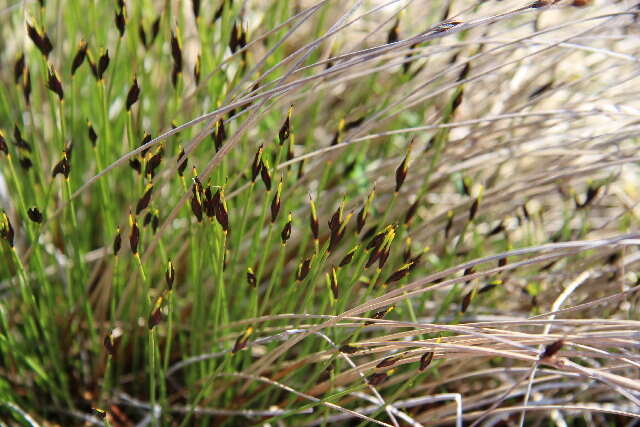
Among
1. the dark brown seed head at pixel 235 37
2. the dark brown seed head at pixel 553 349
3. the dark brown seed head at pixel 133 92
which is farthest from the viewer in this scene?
the dark brown seed head at pixel 235 37

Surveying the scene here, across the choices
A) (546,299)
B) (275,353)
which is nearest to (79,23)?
(275,353)

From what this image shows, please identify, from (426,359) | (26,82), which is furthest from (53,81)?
(426,359)

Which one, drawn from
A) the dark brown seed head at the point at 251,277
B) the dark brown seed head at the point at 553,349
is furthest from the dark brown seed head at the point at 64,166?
the dark brown seed head at the point at 553,349

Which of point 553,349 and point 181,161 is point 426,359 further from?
point 181,161

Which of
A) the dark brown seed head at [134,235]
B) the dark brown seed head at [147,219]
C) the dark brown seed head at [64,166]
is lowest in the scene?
the dark brown seed head at [147,219]

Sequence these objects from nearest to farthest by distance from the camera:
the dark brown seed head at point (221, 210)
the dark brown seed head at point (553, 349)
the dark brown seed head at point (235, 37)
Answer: the dark brown seed head at point (553, 349), the dark brown seed head at point (221, 210), the dark brown seed head at point (235, 37)

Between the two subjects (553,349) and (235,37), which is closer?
(553,349)

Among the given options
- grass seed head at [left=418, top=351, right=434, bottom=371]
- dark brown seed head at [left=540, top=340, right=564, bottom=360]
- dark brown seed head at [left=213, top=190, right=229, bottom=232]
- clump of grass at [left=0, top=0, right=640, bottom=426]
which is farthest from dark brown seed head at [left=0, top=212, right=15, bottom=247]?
dark brown seed head at [left=540, top=340, right=564, bottom=360]

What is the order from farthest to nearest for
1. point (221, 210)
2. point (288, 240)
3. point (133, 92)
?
point (288, 240) < point (133, 92) < point (221, 210)

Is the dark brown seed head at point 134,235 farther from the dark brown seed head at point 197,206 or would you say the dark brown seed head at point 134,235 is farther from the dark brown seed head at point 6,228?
the dark brown seed head at point 6,228
